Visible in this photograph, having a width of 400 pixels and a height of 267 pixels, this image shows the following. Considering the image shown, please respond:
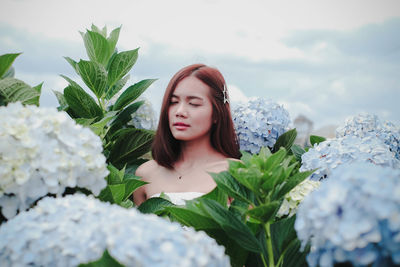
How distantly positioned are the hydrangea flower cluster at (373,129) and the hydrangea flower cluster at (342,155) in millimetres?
477

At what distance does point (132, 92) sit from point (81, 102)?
29cm

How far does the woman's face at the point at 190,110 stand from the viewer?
207 cm

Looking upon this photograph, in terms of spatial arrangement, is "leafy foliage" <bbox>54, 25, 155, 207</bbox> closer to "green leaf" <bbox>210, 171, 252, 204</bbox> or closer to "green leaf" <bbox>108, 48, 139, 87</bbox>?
"green leaf" <bbox>108, 48, 139, 87</bbox>

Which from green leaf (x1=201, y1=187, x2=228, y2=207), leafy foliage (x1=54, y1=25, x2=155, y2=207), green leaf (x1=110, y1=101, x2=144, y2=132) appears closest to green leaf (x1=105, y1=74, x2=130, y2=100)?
leafy foliage (x1=54, y1=25, x2=155, y2=207)

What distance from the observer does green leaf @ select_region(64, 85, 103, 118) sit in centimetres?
209

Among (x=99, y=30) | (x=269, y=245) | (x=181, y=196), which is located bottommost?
(x=181, y=196)

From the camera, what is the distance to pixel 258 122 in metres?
2.39

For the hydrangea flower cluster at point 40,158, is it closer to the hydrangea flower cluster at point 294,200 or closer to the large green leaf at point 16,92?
the large green leaf at point 16,92

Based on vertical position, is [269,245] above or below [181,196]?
above

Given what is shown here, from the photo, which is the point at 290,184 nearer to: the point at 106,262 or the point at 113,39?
the point at 106,262

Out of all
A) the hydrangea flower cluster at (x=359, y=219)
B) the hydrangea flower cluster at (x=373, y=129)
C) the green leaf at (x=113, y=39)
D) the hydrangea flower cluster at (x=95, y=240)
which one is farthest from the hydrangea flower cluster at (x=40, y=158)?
the hydrangea flower cluster at (x=373, y=129)

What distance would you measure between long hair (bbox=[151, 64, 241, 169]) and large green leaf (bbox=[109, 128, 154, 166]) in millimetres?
75

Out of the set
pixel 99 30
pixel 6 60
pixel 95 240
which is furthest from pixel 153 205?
pixel 99 30

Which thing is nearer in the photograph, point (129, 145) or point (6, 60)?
point (6, 60)
